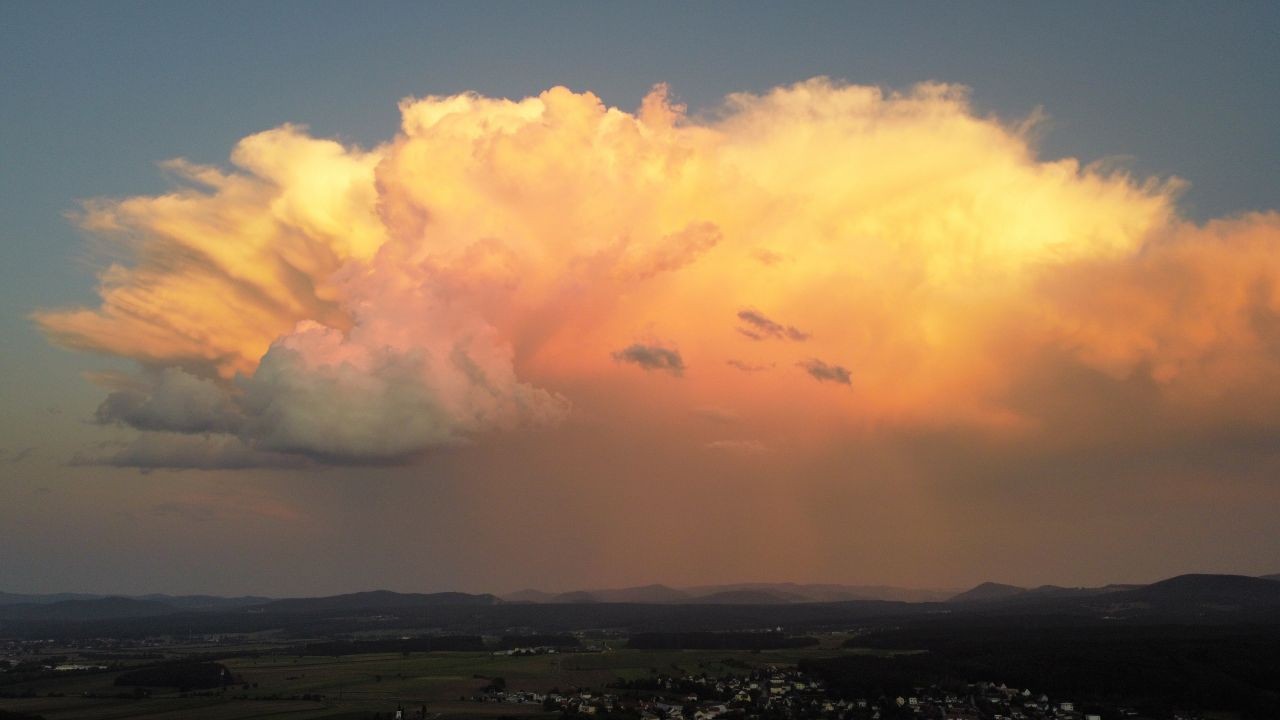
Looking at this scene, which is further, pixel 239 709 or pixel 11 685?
pixel 11 685

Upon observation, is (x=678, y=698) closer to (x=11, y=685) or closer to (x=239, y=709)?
(x=239, y=709)

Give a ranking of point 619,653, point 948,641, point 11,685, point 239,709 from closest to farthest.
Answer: point 239,709 → point 11,685 → point 948,641 → point 619,653

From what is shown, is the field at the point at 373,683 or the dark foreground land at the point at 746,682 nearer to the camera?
the dark foreground land at the point at 746,682

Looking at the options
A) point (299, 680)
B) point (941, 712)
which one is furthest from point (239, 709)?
point (941, 712)

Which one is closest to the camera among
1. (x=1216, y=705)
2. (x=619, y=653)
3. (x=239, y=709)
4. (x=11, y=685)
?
(x=1216, y=705)

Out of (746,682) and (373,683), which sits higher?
(746,682)

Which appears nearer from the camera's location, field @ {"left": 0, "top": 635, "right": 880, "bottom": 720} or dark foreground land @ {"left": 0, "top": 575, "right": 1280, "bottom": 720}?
dark foreground land @ {"left": 0, "top": 575, "right": 1280, "bottom": 720}

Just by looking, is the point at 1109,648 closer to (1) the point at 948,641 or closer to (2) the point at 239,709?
(1) the point at 948,641

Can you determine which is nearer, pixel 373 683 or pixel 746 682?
pixel 746 682
